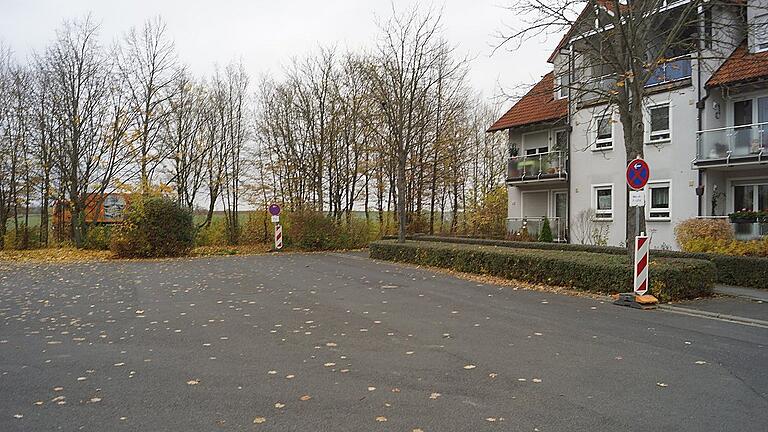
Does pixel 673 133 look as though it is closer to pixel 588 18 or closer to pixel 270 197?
pixel 588 18

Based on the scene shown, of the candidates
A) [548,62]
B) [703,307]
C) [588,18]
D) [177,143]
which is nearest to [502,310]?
[703,307]

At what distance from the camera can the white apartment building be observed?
62.3ft

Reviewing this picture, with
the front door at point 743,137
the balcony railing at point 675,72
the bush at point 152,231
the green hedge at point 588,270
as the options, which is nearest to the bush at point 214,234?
the bush at point 152,231

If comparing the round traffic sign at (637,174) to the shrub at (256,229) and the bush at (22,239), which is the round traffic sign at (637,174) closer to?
the shrub at (256,229)

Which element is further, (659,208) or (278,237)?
(278,237)

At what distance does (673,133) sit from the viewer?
21.6 metres

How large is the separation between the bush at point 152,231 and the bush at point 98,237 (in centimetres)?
374

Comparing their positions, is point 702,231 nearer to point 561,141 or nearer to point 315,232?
point 561,141

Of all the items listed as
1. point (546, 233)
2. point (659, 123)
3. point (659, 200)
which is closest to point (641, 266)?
point (659, 200)

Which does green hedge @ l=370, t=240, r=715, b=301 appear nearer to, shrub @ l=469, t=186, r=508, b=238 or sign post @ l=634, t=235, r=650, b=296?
sign post @ l=634, t=235, r=650, b=296

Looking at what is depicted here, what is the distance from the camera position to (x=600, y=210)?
79.5 ft

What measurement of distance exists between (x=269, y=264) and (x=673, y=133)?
51.7 ft

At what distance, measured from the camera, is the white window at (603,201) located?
2383cm

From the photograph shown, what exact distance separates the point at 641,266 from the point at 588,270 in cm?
160
